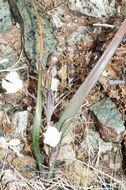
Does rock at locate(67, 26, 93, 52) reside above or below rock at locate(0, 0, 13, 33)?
below

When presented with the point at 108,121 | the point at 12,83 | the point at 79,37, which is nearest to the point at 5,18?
the point at 79,37

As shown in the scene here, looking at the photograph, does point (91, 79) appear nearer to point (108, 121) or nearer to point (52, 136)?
point (52, 136)

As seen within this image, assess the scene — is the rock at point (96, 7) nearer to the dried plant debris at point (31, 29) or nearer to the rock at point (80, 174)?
the dried plant debris at point (31, 29)

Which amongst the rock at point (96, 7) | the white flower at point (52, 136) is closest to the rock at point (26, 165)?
the white flower at point (52, 136)

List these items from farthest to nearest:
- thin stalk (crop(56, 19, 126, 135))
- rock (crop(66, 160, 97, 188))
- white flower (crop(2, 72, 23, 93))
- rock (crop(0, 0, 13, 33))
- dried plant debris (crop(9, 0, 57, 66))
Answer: rock (crop(0, 0, 13, 33)) < dried plant debris (crop(9, 0, 57, 66)) < rock (crop(66, 160, 97, 188)) < white flower (crop(2, 72, 23, 93)) < thin stalk (crop(56, 19, 126, 135))

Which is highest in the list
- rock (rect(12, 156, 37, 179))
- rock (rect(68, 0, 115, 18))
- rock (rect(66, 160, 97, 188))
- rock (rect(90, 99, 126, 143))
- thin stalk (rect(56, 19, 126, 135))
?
rock (rect(68, 0, 115, 18))

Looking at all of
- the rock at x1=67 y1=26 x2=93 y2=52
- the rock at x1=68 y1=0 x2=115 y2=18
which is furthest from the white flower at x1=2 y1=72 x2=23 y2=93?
the rock at x1=68 y1=0 x2=115 y2=18

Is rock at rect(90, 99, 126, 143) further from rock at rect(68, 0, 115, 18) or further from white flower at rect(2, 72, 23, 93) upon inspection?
rock at rect(68, 0, 115, 18)
